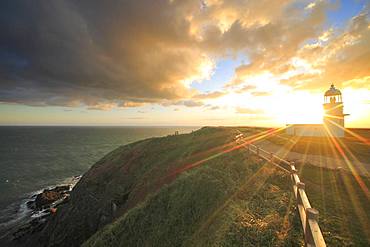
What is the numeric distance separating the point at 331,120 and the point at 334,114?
83cm

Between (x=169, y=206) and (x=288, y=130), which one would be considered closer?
(x=169, y=206)

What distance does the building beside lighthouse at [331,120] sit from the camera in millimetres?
24047

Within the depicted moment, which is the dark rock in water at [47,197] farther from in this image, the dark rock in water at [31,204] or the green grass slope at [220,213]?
the green grass slope at [220,213]

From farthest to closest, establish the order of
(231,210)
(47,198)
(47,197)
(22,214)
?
(47,197)
(47,198)
(22,214)
(231,210)

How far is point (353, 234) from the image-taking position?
605 centimetres

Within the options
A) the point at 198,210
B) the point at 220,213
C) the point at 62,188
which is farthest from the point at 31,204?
the point at 220,213

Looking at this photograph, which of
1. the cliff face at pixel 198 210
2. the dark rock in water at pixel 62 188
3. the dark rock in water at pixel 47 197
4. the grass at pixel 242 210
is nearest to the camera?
the grass at pixel 242 210

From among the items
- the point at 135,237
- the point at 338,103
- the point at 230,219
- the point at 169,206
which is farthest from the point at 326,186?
the point at 338,103

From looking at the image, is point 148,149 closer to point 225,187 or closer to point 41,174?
point 225,187

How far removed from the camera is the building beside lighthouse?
78.9 ft

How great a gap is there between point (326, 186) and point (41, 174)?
64.2 m

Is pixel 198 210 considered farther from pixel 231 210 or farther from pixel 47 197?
pixel 47 197

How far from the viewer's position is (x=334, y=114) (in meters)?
24.4

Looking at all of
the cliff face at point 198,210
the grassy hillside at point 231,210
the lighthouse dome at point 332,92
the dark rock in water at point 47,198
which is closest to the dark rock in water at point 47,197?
the dark rock in water at point 47,198
